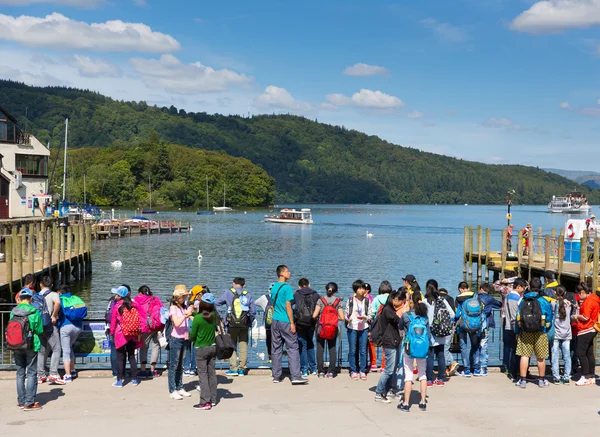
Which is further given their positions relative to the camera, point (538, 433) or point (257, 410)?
point (257, 410)

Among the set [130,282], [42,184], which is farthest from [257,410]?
[42,184]

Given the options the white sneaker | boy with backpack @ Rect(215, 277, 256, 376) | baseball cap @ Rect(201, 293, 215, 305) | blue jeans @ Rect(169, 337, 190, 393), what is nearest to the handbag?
baseball cap @ Rect(201, 293, 215, 305)

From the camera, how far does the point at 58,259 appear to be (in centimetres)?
3525

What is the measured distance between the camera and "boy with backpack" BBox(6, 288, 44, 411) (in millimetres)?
10594

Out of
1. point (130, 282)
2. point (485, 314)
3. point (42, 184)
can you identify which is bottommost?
point (130, 282)

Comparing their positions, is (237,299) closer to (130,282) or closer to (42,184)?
(130,282)

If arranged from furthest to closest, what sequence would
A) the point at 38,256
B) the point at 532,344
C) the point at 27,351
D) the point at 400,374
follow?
the point at 38,256, the point at 532,344, the point at 400,374, the point at 27,351

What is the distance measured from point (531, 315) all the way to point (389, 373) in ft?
9.80

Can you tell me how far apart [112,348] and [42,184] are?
5173cm

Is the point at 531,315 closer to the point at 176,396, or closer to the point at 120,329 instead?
the point at 176,396

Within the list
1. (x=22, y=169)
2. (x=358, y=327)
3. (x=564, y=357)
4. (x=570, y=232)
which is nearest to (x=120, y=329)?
(x=358, y=327)

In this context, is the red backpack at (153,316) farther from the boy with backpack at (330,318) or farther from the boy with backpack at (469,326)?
the boy with backpack at (469,326)

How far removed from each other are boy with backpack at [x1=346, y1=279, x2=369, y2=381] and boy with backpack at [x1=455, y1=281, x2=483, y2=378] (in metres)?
1.84

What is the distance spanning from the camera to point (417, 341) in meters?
10.9
